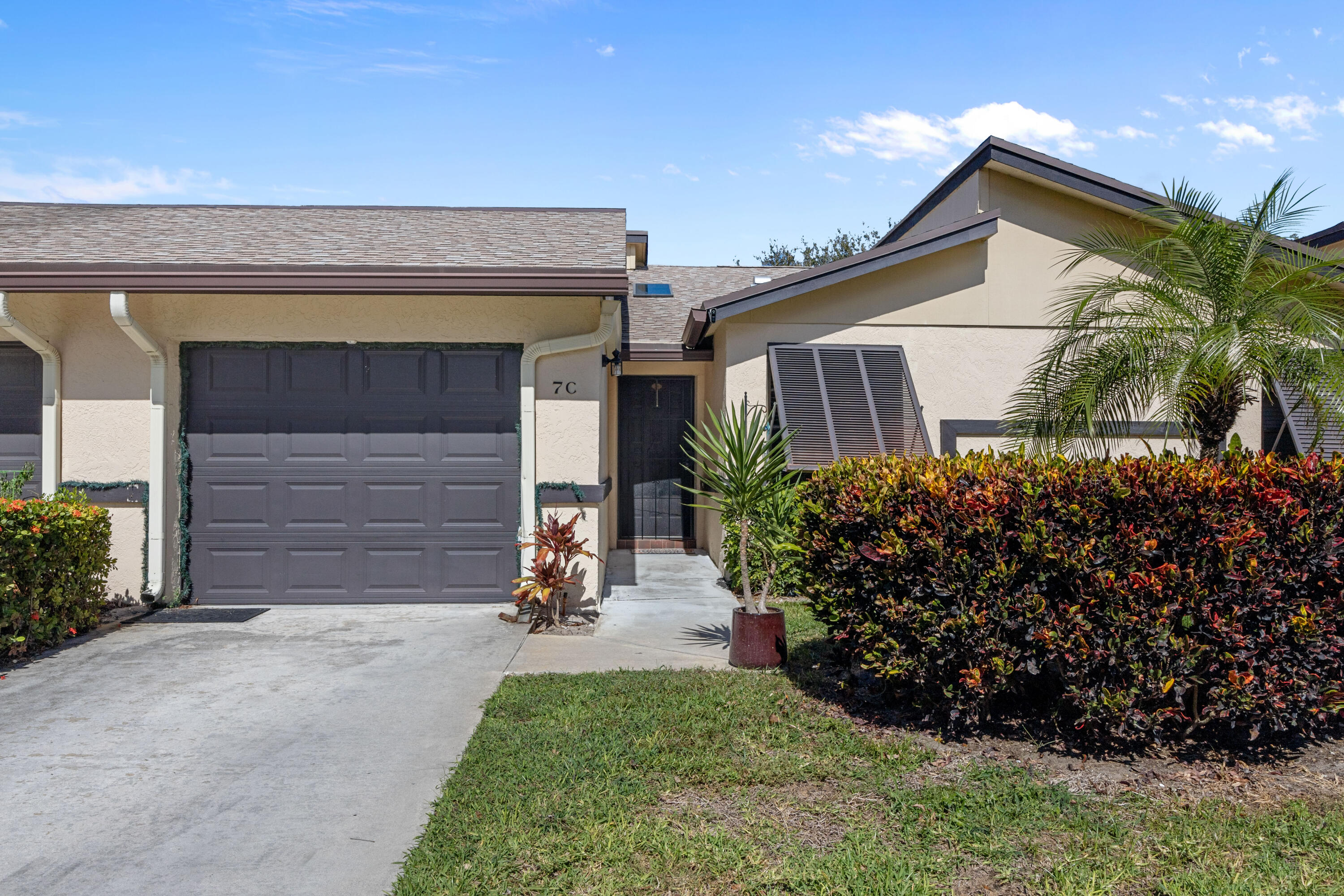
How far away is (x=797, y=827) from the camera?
3592 millimetres

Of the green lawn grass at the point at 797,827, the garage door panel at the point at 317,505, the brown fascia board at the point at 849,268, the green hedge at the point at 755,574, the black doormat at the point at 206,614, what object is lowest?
the green lawn grass at the point at 797,827

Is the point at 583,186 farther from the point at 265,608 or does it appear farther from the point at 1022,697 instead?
the point at 1022,697

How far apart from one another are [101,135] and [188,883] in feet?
40.6

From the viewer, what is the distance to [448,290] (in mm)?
7309

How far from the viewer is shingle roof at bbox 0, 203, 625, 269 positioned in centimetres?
771

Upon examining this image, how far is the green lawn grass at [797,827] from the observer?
10.2ft

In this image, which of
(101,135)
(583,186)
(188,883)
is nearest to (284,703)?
(188,883)

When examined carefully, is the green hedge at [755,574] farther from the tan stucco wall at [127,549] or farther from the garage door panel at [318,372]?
the tan stucco wall at [127,549]

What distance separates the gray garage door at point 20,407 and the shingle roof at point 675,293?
21.0 feet

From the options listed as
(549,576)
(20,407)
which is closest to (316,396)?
(20,407)

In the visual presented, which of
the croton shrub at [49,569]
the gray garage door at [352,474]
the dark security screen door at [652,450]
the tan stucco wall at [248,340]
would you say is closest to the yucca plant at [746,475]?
the tan stucco wall at [248,340]

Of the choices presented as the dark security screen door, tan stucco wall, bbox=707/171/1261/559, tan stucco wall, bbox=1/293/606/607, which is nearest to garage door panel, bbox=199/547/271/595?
tan stucco wall, bbox=1/293/606/607

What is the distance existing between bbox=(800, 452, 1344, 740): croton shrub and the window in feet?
14.5

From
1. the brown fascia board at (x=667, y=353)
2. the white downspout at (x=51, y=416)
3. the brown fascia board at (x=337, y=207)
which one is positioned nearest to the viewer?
the white downspout at (x=51, y=416)
